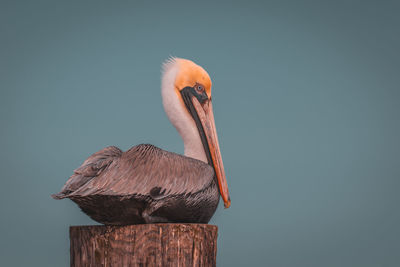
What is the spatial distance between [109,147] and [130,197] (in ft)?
1.69

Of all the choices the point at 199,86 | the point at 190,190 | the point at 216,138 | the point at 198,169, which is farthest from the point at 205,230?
the point at 199,86

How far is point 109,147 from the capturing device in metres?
2.85

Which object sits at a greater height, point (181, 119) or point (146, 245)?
point (181, 119)

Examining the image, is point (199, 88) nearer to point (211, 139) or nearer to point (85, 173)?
point (211, 139)

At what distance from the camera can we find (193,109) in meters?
3.44

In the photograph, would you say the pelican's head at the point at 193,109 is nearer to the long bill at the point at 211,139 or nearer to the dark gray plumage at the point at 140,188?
the long bill at the point at 211,139

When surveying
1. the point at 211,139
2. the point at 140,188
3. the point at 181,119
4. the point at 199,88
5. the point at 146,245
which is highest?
the point at 199,88

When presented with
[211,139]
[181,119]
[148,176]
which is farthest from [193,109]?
[148,176]

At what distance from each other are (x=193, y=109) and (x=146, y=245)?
1.34m

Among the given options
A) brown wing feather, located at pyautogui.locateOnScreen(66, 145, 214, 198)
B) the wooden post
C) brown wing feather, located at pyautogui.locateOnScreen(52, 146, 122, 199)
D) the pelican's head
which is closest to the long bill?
the pelican's head

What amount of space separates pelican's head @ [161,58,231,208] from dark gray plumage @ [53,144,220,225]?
558mm

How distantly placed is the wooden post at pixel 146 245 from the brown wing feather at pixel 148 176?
22 centimetres

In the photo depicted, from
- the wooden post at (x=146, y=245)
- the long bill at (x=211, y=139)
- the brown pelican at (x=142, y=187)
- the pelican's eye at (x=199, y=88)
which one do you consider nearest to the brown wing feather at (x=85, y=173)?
the brown pelican at (x=142, y=187)

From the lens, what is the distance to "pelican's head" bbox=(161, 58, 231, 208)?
11.0ft
